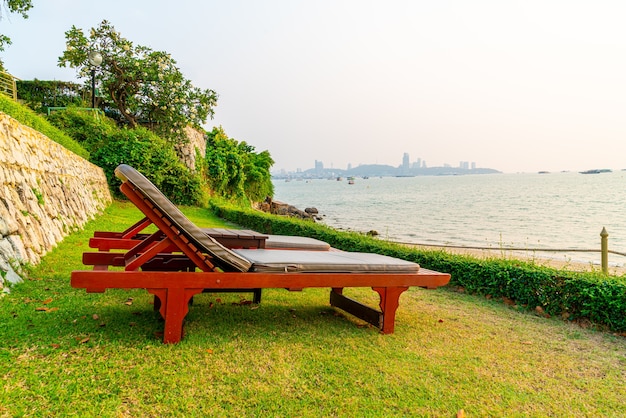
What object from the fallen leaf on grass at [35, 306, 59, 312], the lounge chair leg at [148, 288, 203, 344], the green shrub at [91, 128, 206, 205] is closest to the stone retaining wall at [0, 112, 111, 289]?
the fallen leaf on grass at [35, 306, 59, 312]

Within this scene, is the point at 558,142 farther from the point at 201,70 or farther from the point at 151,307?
the point at 151,307

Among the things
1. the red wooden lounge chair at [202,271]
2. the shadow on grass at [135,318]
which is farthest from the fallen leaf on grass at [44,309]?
the red wooden lounge chair at [202,271]

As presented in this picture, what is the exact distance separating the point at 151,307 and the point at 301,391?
221 centimetres

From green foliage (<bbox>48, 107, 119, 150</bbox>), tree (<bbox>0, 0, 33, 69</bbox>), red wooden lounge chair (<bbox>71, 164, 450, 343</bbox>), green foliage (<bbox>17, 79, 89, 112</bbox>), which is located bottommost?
red wooden lounge chair (<bbox>71, 164, 450, 343</bbox>)

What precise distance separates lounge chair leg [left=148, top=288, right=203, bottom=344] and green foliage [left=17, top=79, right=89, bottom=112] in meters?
18.0

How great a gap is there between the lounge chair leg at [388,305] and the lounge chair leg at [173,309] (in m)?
1.67

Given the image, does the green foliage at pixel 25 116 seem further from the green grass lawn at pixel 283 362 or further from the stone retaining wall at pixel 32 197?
the green grass lawn at pixel 283 362

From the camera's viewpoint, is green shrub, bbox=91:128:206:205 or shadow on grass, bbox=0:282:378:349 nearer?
shadow on grass, bbox=0:282:378:349

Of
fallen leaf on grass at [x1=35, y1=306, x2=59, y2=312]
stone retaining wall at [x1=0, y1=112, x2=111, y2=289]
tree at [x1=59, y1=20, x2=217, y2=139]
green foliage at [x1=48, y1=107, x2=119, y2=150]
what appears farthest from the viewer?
tree at [x1=59, y1=20, x2=217, y2=139]

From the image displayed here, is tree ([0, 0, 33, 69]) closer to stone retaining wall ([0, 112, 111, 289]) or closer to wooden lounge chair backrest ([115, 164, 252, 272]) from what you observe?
stone retaining wall ([0, 112, 111, 289])

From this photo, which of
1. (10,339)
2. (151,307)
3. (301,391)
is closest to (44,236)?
(151,307)

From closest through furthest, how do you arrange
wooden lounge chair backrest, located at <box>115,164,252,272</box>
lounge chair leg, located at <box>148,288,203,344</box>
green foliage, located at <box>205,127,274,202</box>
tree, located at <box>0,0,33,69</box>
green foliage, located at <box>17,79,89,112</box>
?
1. wooden lounge chair backrest, located at <box>115,164,252,272</box>
2. lounge chair leg, located at <box>148,288,203,344</box>
3. tree, located at <box>0,0,33,69</box>
4. green foliage, located at <box>17,79,89,112</box>
5. green foliage, located at <box>205,127,274,202</box>

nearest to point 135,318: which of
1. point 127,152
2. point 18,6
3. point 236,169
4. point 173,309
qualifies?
point 173,309

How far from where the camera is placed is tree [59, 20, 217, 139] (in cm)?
1762
